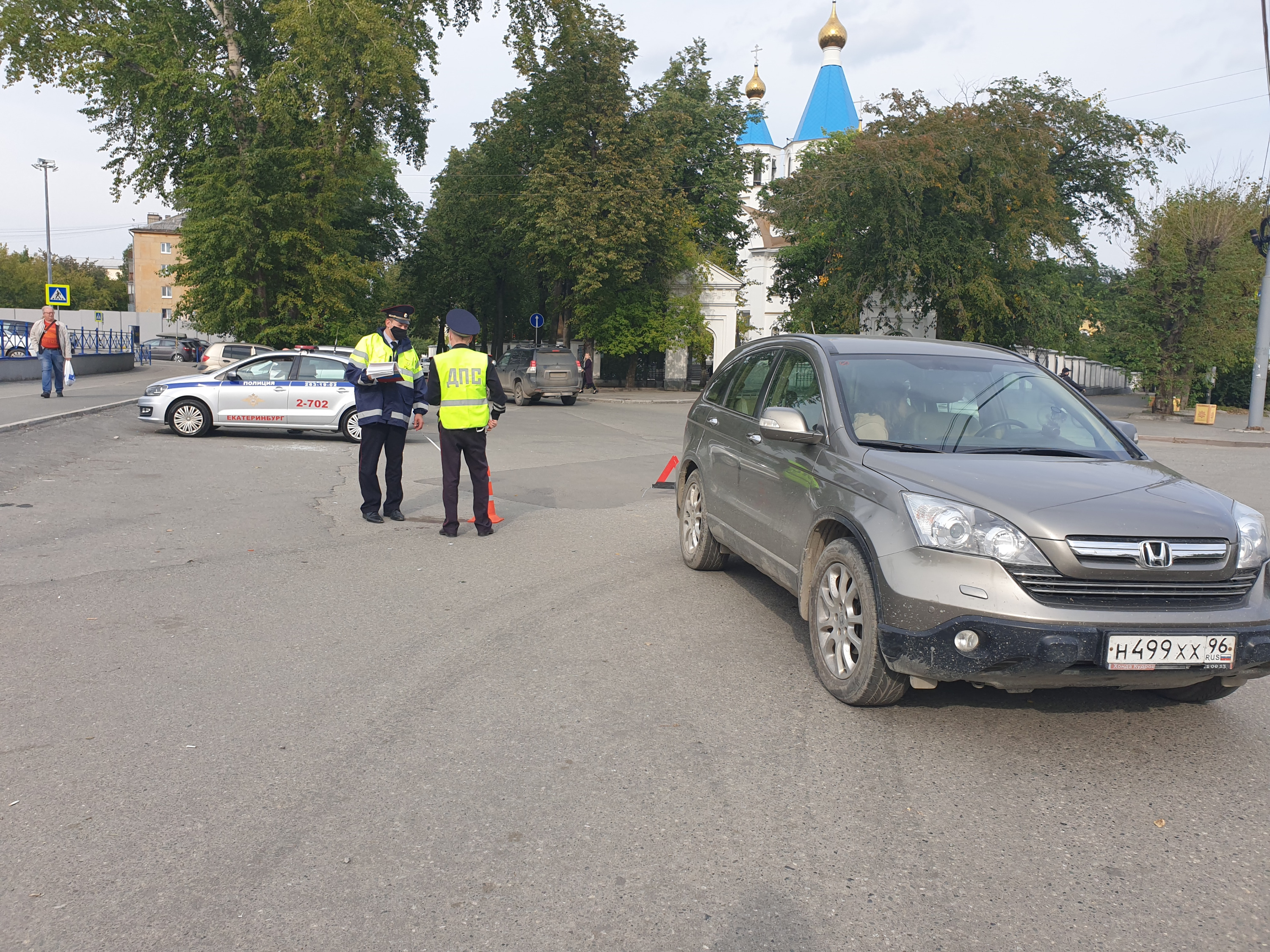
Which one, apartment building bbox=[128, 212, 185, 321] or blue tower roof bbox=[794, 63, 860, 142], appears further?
apartment building bbox=[128, 212, 185, 321]

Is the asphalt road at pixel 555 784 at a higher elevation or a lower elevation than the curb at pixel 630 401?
lower

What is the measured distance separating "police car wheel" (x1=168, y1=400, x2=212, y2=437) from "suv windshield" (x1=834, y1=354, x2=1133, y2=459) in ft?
45.0

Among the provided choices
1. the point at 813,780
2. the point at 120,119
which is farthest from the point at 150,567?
the point at 120,119

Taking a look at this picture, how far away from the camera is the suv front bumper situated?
395 centimetres

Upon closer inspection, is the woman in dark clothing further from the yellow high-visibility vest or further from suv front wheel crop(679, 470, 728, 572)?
suv front wheel crop(679, 470, 728, 572)

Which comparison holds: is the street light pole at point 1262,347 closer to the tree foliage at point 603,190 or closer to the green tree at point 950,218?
the green tree at point 950,218

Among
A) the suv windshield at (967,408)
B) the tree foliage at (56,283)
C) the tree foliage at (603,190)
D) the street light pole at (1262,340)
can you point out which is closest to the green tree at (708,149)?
the tree foliage at (603,190)

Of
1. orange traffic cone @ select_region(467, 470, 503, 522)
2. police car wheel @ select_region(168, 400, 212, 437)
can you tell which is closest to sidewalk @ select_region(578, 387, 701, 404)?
police car wheel @ select_region(168, 400, 212, 437)

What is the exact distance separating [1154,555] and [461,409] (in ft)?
20.3

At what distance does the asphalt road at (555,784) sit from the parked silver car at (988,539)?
43 centimetres

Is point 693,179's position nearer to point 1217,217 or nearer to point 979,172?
point 979,172

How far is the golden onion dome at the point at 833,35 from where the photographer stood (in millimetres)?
82062

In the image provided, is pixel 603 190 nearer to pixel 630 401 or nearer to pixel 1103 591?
pixel 630 401

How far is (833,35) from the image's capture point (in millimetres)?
82062
